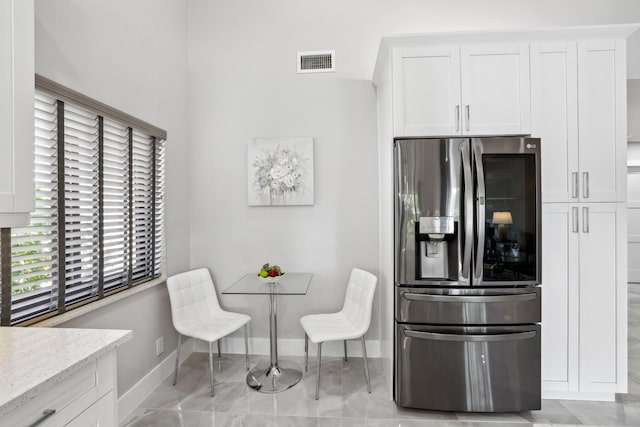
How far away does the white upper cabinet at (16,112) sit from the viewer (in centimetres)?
108

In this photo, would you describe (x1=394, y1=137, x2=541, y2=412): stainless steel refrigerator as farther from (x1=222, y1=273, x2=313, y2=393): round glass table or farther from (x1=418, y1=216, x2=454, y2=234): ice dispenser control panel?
(x1=222, y1=273, x2=313, y2=393): round glass table

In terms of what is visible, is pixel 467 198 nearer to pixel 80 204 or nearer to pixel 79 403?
pixel 79 403

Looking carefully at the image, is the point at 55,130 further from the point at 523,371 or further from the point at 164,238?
the point at 523,371

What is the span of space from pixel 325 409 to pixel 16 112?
7.58 feet

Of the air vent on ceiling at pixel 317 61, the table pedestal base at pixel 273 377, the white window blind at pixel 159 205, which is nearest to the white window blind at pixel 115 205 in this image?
the white window blind at pixel 159 205

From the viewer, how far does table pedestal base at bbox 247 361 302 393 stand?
2529 mm

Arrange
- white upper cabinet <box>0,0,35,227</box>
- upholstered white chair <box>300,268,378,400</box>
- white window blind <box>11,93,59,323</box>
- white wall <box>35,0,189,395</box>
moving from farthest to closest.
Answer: upholstered white chair <box>300,268,378,400</box> < white wall <box>35,0,189,395</box> < white window blind <box>11,93,59,323</box> < white upper cabinet <box>0,0,35,227</box>

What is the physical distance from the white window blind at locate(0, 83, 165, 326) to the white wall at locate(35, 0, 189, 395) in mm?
146

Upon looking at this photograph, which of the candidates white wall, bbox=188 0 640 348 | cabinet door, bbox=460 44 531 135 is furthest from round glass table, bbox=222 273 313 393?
cabinet door, bbox=460 44 531 135

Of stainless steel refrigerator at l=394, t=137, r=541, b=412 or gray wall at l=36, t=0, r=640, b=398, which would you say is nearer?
stainless steel refrigerator at l=394, t=137, r=541, b=412

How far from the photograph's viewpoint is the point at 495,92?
7.35 feet

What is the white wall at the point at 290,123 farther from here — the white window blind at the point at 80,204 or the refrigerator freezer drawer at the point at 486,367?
the white window blind at the point at 80,204

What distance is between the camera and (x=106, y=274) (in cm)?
213

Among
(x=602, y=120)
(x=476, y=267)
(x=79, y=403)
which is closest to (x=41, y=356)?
(x=79, y=403)
